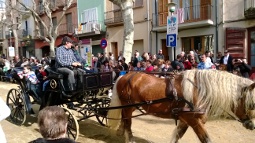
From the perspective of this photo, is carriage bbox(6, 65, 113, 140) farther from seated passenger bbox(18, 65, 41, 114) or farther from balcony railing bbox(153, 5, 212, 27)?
balcony railing bbox(153, 5, 212, 27)

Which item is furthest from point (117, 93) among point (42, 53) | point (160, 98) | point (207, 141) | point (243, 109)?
point (42, 53)

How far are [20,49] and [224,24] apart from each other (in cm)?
2839

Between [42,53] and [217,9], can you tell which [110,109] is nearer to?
[217,9]

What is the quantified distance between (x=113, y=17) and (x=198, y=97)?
16.9 meters

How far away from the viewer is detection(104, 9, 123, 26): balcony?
1936 cm

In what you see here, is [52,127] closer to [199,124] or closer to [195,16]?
[199,124]

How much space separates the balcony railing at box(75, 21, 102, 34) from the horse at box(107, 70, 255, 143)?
56.8 ft

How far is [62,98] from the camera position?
18.2ft

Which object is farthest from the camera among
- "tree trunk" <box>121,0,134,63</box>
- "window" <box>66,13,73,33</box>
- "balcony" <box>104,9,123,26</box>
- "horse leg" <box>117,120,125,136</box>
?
"window" <box>66,13,73,33</box>

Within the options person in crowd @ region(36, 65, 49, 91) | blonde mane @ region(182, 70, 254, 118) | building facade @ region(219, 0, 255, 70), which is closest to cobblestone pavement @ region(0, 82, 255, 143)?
person in crowd @ region(36, 65, 49, 91)

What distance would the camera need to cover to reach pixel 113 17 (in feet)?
65.6

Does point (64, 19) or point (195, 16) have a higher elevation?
point (64, 19)

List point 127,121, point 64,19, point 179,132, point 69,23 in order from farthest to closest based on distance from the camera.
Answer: point 64,19, point 69,23, point 127,121, point 179,132

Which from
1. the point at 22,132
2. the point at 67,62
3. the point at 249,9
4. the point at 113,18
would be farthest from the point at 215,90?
the point at 113,18
